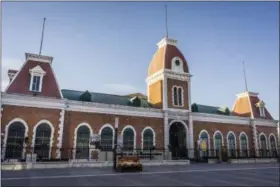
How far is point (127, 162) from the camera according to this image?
14.7m

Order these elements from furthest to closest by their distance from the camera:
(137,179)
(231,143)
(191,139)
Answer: (231,143) → (191,139) → (137,179)

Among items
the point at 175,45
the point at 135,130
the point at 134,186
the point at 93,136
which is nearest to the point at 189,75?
the point at 175,45

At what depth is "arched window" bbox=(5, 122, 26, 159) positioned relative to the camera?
1958cm

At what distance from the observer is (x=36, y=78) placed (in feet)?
73.5

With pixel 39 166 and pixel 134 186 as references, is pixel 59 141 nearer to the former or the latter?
pixel 39 166

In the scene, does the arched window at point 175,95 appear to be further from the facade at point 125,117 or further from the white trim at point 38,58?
the white trim at point 38,58

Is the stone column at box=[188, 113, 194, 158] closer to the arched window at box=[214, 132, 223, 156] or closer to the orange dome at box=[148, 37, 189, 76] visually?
the arched window at box=[214, 132, 223, 156]

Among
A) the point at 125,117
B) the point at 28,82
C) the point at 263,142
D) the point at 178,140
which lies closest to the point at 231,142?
the point at 263,142

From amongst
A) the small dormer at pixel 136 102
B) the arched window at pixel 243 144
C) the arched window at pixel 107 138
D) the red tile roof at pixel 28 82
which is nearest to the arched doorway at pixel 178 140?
the small dormer at pixel 136 102

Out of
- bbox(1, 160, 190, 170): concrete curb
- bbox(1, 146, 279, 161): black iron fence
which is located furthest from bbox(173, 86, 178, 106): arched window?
bbox(1, 160, 190, 170): concrete curb

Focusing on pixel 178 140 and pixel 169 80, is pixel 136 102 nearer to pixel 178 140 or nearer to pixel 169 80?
pixel 169 80

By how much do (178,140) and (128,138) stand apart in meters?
7.62

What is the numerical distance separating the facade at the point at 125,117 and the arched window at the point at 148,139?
0.35ft

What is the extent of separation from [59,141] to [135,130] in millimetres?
7850
